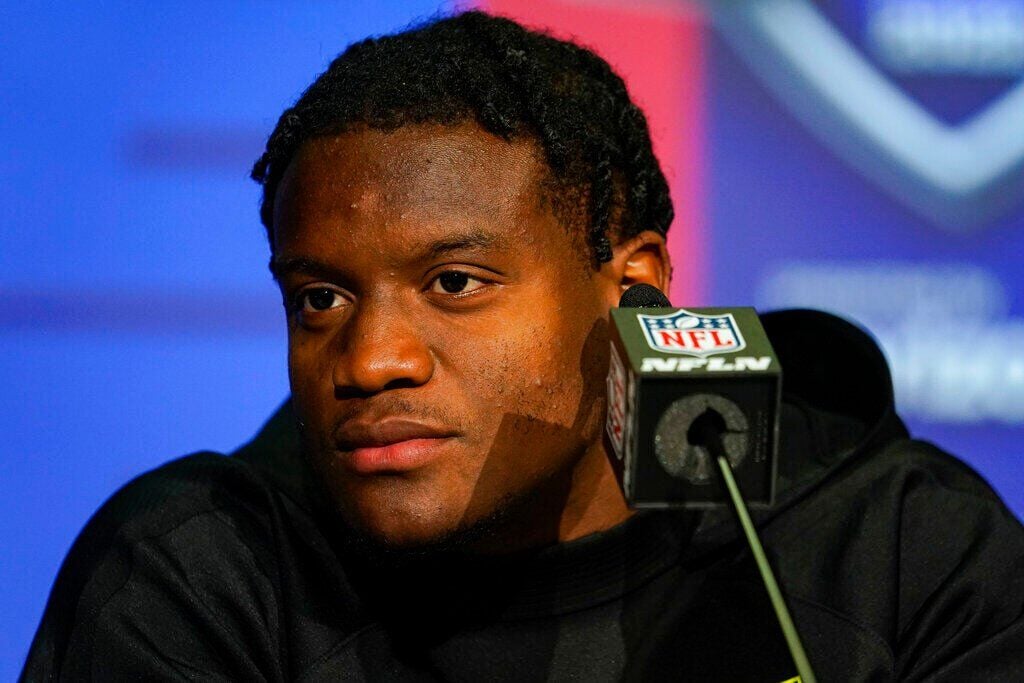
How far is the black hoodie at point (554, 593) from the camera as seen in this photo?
1.57 metres

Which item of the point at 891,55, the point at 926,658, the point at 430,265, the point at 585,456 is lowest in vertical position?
the point at 926,658

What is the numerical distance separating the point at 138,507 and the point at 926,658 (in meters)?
1.00

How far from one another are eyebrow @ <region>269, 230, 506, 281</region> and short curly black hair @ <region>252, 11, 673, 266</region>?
129 millimetres

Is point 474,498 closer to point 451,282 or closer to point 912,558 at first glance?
point 451,282

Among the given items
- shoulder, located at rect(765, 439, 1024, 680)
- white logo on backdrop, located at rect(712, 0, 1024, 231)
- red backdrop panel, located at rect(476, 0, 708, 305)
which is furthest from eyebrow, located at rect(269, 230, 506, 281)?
white logo on backdrop, located at rect(712, 0, 1024, 231)

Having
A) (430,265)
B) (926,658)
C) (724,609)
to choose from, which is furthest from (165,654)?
(926,658)

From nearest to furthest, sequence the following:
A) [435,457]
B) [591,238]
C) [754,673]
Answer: [435,457] → [754,673] → [591,238]

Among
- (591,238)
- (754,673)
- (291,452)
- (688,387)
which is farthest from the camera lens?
(291,452)

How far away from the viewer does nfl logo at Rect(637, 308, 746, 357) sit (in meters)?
1.13

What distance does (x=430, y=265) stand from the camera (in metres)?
1.54

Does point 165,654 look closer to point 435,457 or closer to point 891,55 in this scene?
point 435,457

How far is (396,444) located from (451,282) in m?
0.21

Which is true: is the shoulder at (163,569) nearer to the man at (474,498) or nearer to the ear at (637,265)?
the man at (474,498)

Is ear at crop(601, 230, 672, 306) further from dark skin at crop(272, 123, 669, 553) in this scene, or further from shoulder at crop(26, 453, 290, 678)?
shoulder at crop(26, 453, 290, 678)
